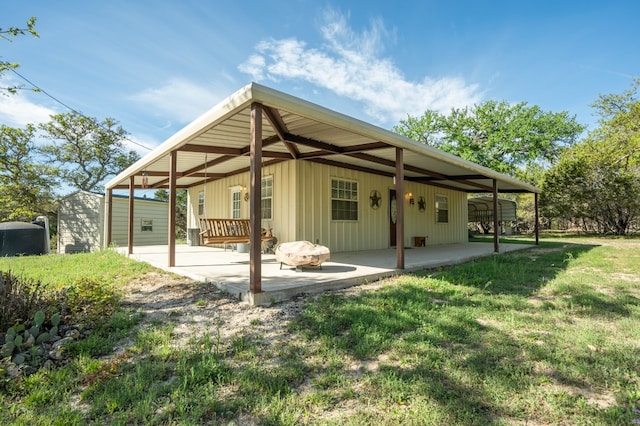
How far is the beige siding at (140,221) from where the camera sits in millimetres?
12137

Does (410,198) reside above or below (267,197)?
above

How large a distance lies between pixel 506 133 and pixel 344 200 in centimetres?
1617

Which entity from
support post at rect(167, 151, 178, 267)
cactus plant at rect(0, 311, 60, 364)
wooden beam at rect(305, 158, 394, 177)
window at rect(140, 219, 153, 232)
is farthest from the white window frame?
window at rect(140, 219, 153, 232)

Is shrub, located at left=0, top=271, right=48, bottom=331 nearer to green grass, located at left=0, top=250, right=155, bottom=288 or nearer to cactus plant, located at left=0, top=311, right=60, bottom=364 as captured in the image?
cactus plant, located at left=0, top=311, right=60, bottom=364

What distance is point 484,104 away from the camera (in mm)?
20656

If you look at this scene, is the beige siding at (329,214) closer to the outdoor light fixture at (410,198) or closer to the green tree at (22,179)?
the outdoor light fixture at (410,198)

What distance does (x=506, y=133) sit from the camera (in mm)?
19562

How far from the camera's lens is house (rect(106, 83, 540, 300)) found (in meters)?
3.91

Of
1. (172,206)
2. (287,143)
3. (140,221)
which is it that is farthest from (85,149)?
(287,143)

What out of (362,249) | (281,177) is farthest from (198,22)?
(362,249)

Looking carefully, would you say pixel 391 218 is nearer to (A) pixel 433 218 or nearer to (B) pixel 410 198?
(B) pixel 410 198

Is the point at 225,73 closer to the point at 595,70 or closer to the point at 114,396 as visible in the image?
the point at 114,396

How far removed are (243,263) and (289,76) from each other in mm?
11547

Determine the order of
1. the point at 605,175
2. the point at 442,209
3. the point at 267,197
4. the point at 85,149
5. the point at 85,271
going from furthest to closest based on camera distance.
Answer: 1. the point at 85,149
2. the point at 605,175
3. the point at 442,209
4. the point at 267,197
5. the point at 85,271
